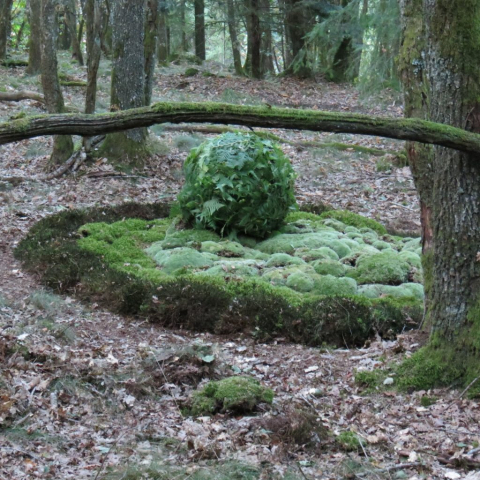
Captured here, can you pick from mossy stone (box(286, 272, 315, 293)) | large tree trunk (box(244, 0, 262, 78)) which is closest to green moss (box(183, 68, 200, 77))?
large tree trunk (box(244, 0, 262, 78))

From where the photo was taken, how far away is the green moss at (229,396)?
4.77 meters

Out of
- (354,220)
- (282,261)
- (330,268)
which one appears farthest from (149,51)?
(330,268)

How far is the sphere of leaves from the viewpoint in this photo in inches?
350

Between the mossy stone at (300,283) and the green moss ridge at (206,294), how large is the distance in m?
0.02

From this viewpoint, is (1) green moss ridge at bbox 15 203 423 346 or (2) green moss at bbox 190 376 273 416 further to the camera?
(1) green moss ridge at bbox 15 203 423 346

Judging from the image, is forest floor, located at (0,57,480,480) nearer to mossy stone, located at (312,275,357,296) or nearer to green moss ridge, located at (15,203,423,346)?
green moss ridge, located at (15,203,423,346)

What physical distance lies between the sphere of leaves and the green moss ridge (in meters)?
0.62

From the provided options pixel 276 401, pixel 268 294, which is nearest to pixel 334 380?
pixel 276 401

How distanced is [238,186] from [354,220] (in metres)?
2.42

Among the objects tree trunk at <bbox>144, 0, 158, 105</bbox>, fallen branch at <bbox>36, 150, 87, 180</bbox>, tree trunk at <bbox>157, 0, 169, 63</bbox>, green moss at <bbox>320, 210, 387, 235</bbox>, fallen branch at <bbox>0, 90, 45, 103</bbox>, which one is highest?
tree trunk at <bbox>157, 0, 169, 63</bbox>

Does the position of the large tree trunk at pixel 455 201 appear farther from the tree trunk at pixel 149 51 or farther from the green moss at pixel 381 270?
the tree trunk at pixel 149 51

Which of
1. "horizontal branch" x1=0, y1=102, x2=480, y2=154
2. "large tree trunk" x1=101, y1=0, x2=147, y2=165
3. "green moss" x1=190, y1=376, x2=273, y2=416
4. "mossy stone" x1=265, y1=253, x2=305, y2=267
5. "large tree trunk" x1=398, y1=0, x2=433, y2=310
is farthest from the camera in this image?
"large tree trunk" x1=101, y1=0, x2=147, y2=165

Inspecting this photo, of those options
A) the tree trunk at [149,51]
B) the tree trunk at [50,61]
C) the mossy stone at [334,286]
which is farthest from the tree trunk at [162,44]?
the mossy stone at [334,286]

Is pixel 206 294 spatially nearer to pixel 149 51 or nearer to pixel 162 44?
pixel 149 51
